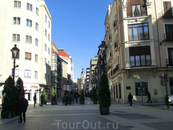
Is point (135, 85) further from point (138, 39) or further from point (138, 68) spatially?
point (138, 39)

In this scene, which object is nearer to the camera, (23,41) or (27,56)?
(23,41)

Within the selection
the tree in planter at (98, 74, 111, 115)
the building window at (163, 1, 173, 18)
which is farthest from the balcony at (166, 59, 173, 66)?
the tree in planter at (98, 74, 111, 115)

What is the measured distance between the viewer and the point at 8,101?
1427cm

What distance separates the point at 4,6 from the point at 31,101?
20464 mm

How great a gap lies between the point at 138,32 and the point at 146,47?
262 cm

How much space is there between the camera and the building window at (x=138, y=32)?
29.0 metres

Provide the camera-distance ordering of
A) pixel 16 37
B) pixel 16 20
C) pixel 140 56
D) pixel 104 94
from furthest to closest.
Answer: pixel 16 20, pixel 16 37, pixel 140 56, pixel 104 94

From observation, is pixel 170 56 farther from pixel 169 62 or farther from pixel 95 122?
pixel 95 122

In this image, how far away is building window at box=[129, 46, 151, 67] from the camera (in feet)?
93.5

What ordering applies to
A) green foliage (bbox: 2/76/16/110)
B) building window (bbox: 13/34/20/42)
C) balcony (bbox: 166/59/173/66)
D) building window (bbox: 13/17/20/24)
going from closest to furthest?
green foliage (bbox: 2/76/16/110), balcony (bbox: 166/59/173/66), building window (bbox: 13/34/20/42), building window (bbox: 13/17/20/24)

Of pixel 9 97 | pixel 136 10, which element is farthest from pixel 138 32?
pixel 9 97

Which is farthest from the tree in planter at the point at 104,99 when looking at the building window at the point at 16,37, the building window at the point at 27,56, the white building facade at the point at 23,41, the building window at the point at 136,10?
the building window at the point at 16,37

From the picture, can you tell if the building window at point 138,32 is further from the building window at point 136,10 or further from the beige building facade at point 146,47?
the building window at point 136,10

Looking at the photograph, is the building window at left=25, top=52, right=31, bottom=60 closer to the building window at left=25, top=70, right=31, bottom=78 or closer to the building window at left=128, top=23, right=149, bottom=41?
the building window at left=25, top=70, right=31, bottom=78
